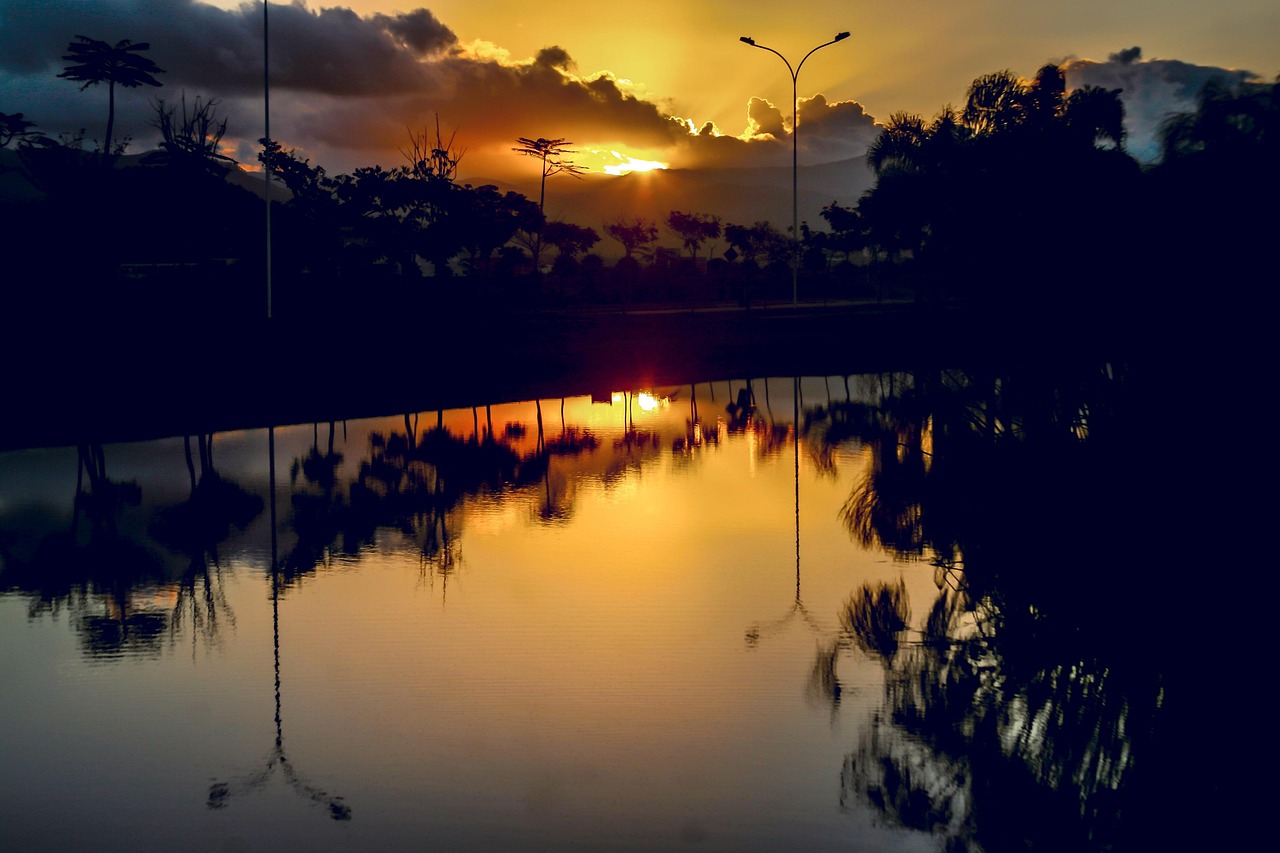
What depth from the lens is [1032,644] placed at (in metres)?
8.66

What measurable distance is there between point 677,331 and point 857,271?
57.5 metres

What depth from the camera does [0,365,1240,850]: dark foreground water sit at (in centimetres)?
598

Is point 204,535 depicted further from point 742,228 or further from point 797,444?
point 742,228

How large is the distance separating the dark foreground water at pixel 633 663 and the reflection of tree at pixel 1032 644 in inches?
1.0

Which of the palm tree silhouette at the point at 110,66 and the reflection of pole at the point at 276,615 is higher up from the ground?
the palm tree silhouette at the point at 110,66

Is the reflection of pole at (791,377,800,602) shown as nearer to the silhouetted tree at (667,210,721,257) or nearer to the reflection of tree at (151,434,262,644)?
the reflection of tree at (151,434,262,644)

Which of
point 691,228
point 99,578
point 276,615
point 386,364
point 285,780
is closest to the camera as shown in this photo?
point 285,780

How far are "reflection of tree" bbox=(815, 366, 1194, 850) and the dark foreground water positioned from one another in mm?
27

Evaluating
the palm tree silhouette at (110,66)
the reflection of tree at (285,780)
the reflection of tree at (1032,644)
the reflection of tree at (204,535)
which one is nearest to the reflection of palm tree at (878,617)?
the reflection of tree at (1032,644)

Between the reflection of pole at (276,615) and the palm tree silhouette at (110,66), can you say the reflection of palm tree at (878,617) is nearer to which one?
the reflection of pole at (276,615)

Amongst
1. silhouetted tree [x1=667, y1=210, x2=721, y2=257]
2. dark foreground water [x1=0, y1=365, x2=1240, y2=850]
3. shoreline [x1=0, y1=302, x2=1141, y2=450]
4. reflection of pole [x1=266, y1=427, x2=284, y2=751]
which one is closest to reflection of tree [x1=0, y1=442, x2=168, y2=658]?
dark foreground water [x1=0, y1=365, x2=1240, y2=850]

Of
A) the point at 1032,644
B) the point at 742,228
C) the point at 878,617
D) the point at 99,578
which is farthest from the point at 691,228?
the point at 1032,644

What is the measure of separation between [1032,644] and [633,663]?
2855mm

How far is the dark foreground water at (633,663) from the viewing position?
19.6ft
